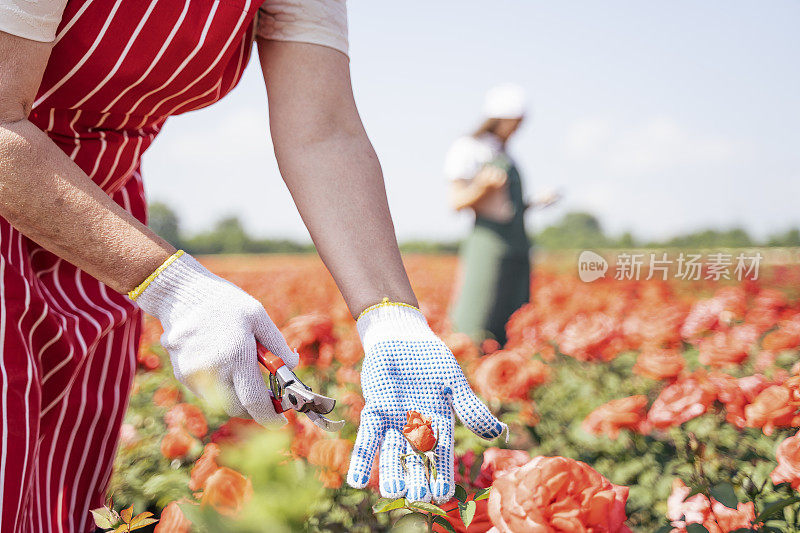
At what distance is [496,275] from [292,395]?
3239mm

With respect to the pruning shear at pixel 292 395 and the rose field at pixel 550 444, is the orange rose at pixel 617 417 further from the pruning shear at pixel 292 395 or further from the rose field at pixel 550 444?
the pruning shear at pixel 292 395

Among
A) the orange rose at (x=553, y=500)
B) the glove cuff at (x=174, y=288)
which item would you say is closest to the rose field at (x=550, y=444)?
the orange rose at (x=553, y=500)

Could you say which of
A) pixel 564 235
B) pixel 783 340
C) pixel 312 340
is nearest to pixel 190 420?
pixel 312 340

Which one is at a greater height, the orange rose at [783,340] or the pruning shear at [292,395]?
the pruning shear at [292,395]

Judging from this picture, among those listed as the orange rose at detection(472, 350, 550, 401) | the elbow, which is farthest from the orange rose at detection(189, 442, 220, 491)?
the orange rose at detection(472, 350, 550, 401)

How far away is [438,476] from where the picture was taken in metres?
0.96

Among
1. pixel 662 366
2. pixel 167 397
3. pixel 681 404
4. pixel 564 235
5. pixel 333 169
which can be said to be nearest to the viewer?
pixel 333 169

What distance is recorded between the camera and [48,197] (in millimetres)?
897

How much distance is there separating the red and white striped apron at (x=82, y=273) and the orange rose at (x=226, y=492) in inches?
13.7

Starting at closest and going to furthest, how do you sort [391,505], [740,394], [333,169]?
1. [391,505]
2. [333,169]
3. [740,394]

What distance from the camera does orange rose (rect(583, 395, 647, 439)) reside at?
1.68 m

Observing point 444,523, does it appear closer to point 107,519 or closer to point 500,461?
point 500,461

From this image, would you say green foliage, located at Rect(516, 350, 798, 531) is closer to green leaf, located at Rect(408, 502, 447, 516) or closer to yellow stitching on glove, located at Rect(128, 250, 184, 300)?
green leaf, located at Rect(408, 502, 447, 516)

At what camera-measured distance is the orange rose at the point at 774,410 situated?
1.29 meters
